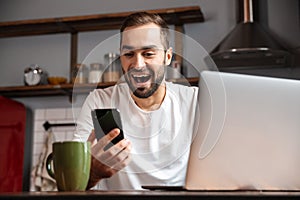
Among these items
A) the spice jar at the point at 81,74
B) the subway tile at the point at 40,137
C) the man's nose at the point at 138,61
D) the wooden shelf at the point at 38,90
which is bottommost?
the subway tile at the point at 40,137

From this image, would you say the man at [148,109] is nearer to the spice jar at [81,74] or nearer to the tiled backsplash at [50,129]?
the spice jar at [81,74]

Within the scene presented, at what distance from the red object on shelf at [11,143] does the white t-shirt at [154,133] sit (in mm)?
1783

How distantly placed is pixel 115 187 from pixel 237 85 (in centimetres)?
77

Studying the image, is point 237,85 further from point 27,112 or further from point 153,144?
point 27,112

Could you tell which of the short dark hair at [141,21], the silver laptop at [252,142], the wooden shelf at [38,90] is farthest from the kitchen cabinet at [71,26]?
the silver laptop at [252,142]

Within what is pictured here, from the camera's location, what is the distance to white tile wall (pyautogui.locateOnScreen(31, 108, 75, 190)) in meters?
3.95

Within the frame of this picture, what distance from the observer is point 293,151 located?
1.44 m

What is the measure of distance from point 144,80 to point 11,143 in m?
1.96

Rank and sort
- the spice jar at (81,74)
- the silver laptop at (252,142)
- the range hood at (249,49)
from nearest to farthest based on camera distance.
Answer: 1. the silver laptop at (252,142)
2. the range hood at (249,49)
3. the spice jar at (81,74)

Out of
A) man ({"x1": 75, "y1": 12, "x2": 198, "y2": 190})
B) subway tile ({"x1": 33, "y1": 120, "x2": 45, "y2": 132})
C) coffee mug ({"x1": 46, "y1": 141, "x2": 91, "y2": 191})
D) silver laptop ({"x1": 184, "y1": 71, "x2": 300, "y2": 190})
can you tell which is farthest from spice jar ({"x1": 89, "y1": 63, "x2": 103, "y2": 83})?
coffee mug ({"x1": 46, "y1": 141, "x2": 91, "y2": 191})

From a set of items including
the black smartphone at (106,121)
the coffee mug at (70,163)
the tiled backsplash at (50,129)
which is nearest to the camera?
the coffee mug at (70,163)

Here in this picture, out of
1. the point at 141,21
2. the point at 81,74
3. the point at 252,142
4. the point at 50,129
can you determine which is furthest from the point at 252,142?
the point at 50,129

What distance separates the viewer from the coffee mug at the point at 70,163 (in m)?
1.29

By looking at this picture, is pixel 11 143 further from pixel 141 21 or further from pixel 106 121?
pixel 106 121
